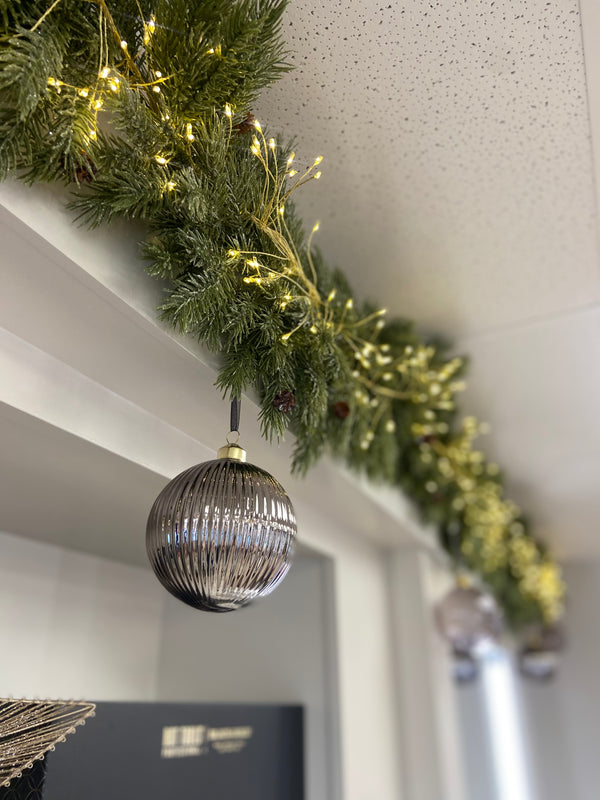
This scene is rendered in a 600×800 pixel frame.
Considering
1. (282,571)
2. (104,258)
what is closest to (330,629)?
(282,571)

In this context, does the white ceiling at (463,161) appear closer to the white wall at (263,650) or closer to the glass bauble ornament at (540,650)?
the white wall at (263,650)

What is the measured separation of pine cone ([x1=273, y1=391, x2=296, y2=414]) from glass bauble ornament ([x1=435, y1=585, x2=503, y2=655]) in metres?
1.53

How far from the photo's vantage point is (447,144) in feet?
3.73

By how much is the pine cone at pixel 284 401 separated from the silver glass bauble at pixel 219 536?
13 cm

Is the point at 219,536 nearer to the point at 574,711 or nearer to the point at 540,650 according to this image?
the point at 540,650

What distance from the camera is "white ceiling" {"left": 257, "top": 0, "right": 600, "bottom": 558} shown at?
3.07 ft

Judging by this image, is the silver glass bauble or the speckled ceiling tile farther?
the speckled ceiling tile

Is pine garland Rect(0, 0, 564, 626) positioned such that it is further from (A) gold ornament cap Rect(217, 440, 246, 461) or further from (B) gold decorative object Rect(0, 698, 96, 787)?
(B) gold decorative object Rect(0, 698, 96, 787)

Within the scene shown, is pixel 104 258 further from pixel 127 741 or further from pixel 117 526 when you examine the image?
pixel 127 741

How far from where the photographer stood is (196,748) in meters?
1.30

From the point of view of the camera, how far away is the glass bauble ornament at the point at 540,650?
3.46 meters

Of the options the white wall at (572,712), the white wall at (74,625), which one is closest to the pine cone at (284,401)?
the white wall at (74,625)

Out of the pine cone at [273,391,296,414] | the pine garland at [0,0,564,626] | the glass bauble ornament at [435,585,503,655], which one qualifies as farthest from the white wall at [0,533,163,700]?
the glass bauble ornament at [435,585,503,655]

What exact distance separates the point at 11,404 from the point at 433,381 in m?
1.10
